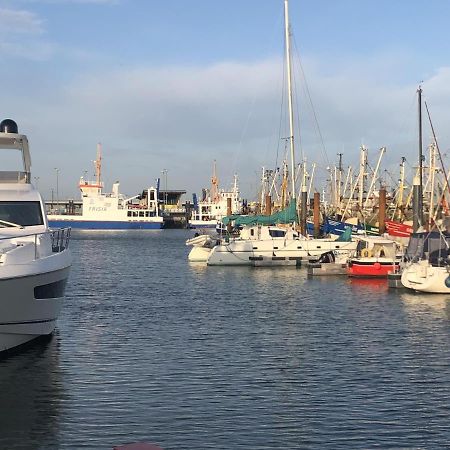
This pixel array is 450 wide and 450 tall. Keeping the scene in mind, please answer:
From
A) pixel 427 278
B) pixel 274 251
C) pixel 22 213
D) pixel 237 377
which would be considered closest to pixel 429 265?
pixel 427 278

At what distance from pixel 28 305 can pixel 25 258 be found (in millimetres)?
1397

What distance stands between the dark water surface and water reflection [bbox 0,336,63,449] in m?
0.04

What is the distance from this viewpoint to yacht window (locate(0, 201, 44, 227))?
25.9 metres

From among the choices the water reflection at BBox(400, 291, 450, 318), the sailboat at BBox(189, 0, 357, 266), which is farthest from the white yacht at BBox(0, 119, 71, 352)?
the sailboat at BBox(189, 0, 357, 266)

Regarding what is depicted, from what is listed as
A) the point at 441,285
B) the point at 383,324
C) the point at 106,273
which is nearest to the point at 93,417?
the point at 383,324

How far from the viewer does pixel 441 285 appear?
4100cm

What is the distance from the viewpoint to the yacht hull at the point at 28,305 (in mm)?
21594

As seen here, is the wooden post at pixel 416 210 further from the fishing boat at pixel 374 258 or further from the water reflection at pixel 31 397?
the water reflection at pixel 31 397

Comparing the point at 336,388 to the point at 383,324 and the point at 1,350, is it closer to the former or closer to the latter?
the point at 1,350

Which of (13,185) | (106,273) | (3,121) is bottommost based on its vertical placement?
(106,273)

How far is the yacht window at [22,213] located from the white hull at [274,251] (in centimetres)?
3807

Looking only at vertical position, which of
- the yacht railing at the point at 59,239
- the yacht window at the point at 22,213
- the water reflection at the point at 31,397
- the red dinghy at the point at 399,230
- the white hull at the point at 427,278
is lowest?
the water reflection at the point at 31,397

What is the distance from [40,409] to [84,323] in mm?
14236

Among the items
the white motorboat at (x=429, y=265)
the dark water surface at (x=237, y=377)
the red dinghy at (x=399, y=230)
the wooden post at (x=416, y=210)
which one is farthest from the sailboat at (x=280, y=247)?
the dark water surface at (x=237, y=377)
